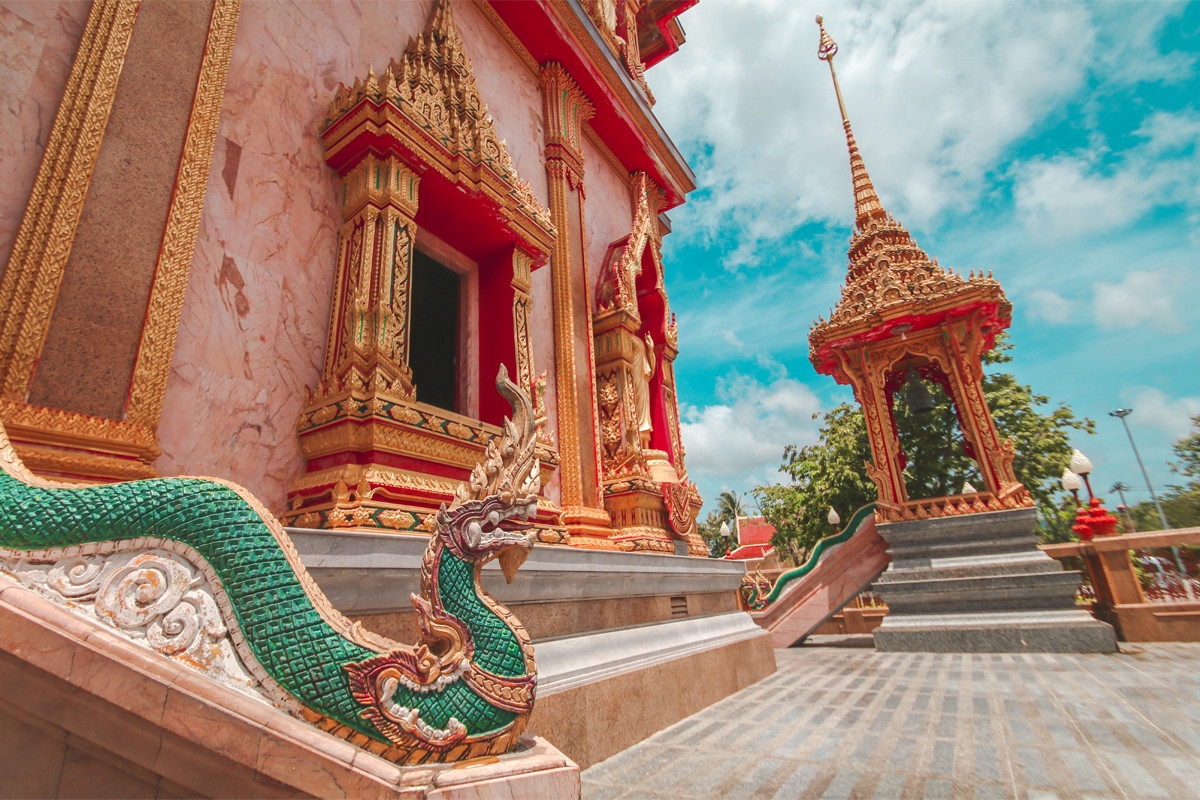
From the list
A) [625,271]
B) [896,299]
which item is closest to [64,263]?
[625,271]

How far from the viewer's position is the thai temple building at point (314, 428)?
132 centimetres

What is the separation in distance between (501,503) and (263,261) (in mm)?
2456

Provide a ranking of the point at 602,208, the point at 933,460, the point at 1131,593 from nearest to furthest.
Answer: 1. the point at 602,208
2. the point at 1131,593
3. the point at 933,460

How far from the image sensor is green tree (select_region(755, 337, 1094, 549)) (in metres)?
16.7

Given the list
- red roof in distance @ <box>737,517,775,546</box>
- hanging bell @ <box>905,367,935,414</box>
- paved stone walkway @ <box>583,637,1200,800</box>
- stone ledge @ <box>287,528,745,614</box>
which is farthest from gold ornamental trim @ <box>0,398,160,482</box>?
red roof in distance @ <box>737,517,775,546</box>

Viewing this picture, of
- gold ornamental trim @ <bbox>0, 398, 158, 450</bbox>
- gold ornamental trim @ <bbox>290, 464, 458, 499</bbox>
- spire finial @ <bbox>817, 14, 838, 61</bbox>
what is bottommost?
gold ornamental trim @ <bbox>290, 464, 458, 499</bbox>

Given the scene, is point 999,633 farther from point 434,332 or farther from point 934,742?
point 434,332

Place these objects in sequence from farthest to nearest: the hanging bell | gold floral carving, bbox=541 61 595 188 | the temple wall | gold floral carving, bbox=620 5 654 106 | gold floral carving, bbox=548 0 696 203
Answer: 1. the hanging bell
2. gold floral carving, bbox=620 5 654 106
3. the temple wall
4. gold floral carving, bbox=548 0 696 203
5. gold floral carving, bbox=541 61 595 188

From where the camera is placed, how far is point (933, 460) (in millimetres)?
17203

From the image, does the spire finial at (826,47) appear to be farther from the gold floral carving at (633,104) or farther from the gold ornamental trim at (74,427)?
the gold ornamental trim at (74,427)

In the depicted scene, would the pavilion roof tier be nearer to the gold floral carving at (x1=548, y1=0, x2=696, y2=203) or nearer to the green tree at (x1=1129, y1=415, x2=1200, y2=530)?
the gold floral carving at (x1=548, y1=0, x2=696, y2=203)

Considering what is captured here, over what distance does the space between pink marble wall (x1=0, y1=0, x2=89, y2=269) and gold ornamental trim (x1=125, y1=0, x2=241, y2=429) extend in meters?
0.47

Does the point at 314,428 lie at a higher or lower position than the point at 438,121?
lower

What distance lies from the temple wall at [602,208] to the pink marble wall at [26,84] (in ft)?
15.5
